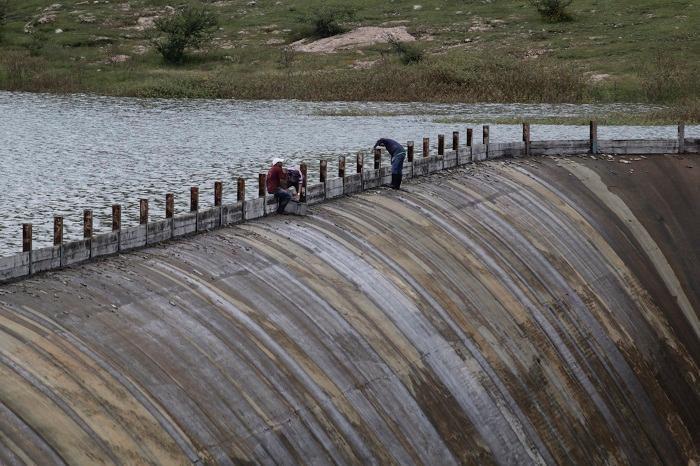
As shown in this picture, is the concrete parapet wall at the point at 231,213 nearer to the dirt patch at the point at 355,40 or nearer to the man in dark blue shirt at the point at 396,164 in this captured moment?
the man in dark blue shirt at the point at 396,164

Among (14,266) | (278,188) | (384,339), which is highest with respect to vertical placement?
(14,266)

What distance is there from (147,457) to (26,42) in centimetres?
8633

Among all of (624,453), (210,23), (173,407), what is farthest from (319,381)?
(210,23)

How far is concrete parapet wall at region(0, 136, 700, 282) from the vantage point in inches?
805

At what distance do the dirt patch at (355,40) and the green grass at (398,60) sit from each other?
4.48 feet

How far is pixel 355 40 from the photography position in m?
95.9

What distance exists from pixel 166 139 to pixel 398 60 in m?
35.0

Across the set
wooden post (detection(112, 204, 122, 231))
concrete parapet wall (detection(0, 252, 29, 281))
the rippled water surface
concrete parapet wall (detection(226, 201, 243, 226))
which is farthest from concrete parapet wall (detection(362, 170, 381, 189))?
concrete parapet wall (detection(0, 252, 29, 281))

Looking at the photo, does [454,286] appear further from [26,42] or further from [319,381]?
[26,42]

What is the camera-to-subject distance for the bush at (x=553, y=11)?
95875mm

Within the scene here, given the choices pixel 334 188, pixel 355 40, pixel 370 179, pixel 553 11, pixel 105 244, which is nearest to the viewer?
pixel 105 244

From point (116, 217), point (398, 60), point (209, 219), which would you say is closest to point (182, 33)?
point (398, 60)

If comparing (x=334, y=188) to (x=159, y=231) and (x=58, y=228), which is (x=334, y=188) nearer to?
(x=159, y=231)

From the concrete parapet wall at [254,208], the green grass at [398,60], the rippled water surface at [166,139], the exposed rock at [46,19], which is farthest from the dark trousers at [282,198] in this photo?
the exposed rock at [46,19]
